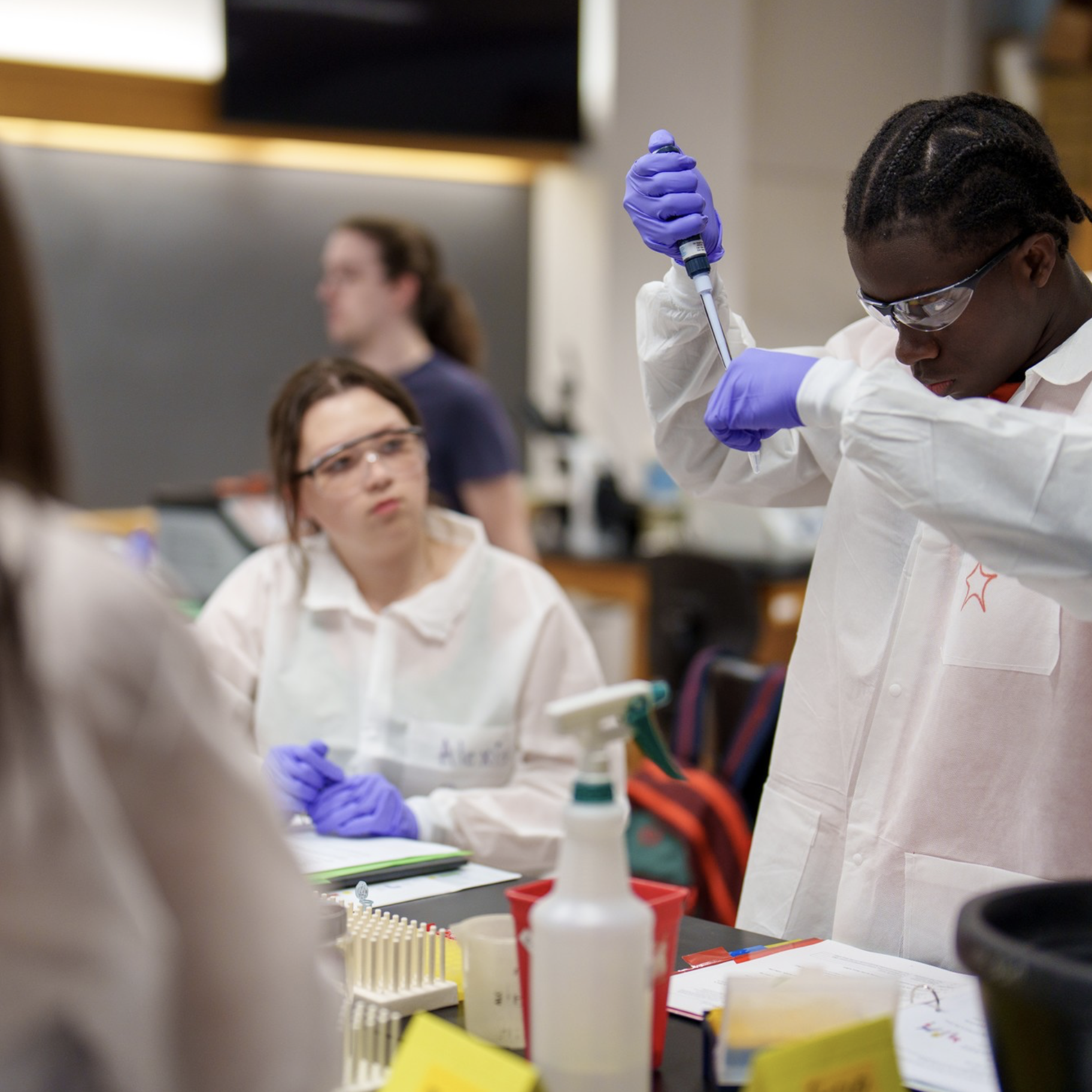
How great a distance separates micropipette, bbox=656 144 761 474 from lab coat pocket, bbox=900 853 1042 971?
47 cm

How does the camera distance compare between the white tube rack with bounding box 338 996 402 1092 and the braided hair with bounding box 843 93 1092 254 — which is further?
the braided hair with bounding box 843 93 1092 254

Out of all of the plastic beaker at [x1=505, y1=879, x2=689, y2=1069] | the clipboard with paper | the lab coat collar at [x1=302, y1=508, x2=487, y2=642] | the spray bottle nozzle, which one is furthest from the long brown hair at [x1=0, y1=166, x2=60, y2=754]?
the lab coat collar at [x1=302, y1=508, x2=487, y2=642]

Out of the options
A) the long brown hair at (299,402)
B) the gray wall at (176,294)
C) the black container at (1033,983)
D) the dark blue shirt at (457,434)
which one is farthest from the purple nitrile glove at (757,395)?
the gray wall at (176,294)

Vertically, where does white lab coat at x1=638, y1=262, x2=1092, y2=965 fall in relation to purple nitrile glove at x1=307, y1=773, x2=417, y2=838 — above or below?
above

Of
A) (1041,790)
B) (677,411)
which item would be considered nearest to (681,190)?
(677,411)

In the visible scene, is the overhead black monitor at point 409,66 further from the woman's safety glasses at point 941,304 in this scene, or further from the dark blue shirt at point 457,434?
the woman's safety glasses at point 941,304

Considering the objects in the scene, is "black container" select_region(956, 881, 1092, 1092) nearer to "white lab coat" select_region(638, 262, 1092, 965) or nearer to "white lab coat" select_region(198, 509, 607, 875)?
"white lab coat" select_region(638, 262, 1092, 965)

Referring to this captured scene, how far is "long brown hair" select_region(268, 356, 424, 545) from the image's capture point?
206 cm

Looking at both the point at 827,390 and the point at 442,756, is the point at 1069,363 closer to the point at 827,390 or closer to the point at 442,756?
the point at 827,390

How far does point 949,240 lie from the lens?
1287 mm

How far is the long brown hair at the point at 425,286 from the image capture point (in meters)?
3.28

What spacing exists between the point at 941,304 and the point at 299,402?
3.57 feet

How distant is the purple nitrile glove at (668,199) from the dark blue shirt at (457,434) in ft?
4.96

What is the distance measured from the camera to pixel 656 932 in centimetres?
90
